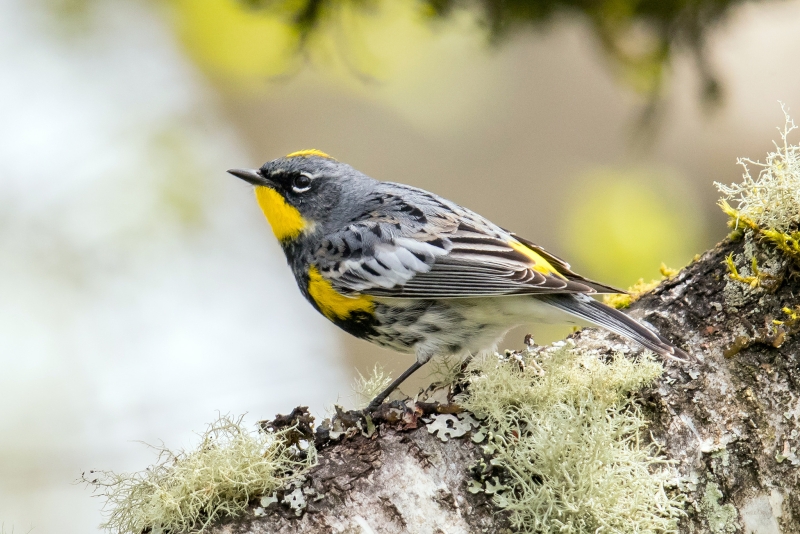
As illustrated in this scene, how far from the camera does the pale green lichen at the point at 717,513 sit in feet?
6.95

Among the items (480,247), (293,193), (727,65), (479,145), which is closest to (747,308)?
(480,247)

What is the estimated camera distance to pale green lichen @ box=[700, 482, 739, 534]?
212 centimetres

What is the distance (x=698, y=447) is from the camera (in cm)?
226

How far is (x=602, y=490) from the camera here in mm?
2057

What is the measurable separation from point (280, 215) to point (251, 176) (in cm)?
26

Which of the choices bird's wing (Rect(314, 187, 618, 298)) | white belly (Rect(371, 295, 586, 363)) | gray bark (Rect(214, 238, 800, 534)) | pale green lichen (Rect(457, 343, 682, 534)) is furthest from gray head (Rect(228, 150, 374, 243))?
gray bark (Rect(214, 238, 800, 534))

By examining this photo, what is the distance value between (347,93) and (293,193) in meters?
2.22

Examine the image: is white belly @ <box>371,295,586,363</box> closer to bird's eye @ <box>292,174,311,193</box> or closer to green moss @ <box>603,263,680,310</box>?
green moss @ <box>603,263,680,310</box>


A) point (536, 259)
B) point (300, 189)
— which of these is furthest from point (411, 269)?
point (300, 189)

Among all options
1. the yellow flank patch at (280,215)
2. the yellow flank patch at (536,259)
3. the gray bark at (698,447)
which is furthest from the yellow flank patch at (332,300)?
the gray bark at (698,447)

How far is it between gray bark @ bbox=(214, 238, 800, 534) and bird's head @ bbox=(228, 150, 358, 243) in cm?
170

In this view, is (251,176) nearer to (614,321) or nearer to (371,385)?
(371,385)

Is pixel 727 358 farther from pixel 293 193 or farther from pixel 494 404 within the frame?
pixel 293 193

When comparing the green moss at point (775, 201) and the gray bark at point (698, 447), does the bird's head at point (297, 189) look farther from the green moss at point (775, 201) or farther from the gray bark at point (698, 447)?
the green moss at point (775, 201)
